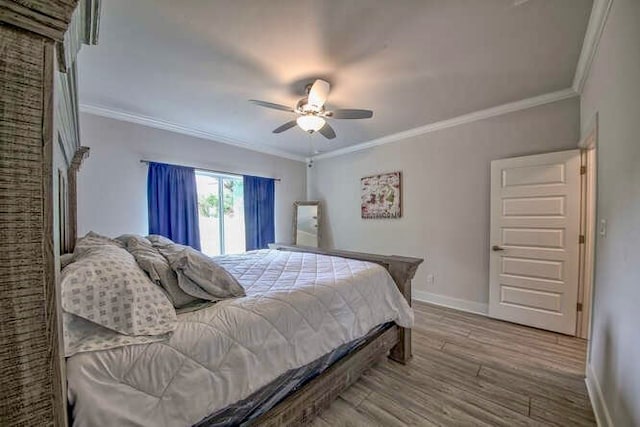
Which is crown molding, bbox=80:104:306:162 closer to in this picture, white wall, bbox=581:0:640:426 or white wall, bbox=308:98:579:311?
white wall, bbox=308:98:579:311

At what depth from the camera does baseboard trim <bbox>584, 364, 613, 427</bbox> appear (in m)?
1.49

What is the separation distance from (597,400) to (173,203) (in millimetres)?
4461

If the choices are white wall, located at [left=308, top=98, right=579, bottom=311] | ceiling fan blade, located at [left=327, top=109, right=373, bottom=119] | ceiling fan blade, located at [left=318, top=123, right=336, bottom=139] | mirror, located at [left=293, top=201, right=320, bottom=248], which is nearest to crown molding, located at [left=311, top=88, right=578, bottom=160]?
white wall, located at [left=308, top=98, right=579, bottom=311]

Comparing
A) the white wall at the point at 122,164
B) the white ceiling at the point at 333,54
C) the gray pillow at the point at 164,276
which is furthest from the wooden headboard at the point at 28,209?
the white wall at the point at 122,164

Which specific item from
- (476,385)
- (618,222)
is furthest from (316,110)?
(476,385)

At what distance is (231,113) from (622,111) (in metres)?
3.33

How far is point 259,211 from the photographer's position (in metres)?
4.57

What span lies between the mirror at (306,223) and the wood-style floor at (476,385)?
2765 millimetres

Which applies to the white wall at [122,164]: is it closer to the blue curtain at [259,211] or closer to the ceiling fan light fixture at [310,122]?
the blue curtain at [259,211]

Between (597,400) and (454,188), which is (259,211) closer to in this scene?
(454,188)

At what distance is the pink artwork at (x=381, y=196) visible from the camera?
4.10 metres

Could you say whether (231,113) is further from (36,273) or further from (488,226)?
(488,226)

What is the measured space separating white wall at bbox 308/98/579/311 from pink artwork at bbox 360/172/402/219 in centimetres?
11

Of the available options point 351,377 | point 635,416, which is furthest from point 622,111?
point 351,377
